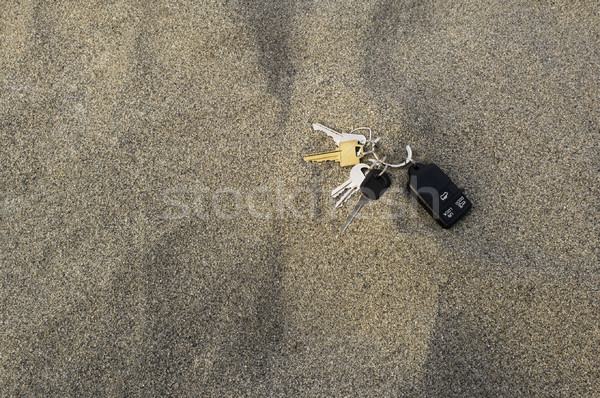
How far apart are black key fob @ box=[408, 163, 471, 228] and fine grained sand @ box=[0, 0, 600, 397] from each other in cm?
5

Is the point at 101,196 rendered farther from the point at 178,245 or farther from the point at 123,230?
the point at 178,245

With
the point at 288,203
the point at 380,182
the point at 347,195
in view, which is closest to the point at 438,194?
the point at 380,182

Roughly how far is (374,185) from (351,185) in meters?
0.08

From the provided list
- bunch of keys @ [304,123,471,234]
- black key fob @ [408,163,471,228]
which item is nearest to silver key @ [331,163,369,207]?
bunch of keys @ [304,123,471,234]

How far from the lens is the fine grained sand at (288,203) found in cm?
128

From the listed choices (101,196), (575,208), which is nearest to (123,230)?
(101,196)

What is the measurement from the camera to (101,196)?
1446 millimetres

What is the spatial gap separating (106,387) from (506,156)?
1.47m

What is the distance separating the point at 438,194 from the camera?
133cm

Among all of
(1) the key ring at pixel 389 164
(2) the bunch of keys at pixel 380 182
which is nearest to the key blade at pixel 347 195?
(2) the bunch of keys at pixel 380 182

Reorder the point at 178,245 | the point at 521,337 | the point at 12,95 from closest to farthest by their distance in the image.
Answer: the point at 521,337 < the point at 178,245 < the point at 12,95

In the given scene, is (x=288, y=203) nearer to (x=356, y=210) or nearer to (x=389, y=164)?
(x=356, y=210)

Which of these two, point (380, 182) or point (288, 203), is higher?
point (380, 182)

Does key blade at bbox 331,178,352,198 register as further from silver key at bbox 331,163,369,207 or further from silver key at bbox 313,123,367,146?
silver key at bbox 313,123,367,146
